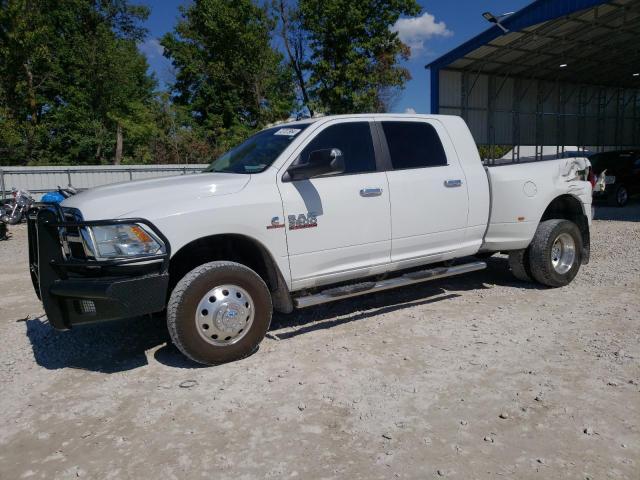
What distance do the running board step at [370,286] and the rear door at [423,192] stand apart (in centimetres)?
15

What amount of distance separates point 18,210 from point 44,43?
17439 millimetres

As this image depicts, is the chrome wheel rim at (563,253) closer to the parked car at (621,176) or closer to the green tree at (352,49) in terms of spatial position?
the parked car at (621,176)

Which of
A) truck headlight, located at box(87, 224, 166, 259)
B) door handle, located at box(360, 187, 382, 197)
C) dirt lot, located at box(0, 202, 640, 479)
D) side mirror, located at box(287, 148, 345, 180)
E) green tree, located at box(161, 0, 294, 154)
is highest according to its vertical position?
green tree, located at box(161, 0, 294, 154)

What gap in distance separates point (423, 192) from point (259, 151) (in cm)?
164

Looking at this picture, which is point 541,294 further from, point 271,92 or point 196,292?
point 271,92

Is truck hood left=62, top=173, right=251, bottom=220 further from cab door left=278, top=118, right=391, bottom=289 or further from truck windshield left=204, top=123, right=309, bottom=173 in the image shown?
cab door left=278, top=118, right=391, bottom=289

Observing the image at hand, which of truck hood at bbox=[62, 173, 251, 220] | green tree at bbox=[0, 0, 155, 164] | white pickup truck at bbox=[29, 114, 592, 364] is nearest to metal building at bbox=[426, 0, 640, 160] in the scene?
white pickup truck at bbox=[29, 114, 592, 364]

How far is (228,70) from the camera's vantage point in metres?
33.6

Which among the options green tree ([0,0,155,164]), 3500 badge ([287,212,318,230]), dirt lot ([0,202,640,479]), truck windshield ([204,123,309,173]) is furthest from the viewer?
green tree ([0,0,155,164])

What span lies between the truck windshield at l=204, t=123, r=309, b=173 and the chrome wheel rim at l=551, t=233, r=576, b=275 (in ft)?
11.6

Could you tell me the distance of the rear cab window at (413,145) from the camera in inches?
199

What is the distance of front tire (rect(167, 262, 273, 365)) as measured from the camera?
3.88 meters

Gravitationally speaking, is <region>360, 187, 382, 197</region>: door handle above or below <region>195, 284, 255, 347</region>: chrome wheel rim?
above

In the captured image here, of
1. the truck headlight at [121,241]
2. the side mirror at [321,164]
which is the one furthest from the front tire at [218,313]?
the side mirror at [321,164]
